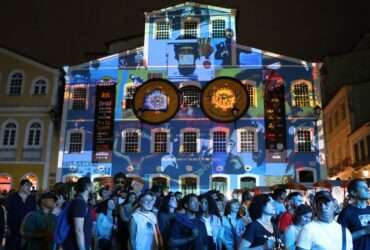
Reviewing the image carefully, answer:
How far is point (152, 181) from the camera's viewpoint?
27391mm

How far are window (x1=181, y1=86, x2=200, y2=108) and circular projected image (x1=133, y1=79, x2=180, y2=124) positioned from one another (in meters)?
0.50

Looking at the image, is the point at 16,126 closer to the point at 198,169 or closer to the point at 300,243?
the point at 198,169

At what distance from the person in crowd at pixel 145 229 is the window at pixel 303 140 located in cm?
2220

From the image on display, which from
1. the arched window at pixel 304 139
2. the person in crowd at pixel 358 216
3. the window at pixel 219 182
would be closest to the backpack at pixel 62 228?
the person in crowd at pixel 358 216

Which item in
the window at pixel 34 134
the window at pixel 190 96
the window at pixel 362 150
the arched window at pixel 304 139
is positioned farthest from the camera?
the window at pixel 34 134

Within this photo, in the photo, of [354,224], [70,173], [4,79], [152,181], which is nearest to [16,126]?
[4,79]

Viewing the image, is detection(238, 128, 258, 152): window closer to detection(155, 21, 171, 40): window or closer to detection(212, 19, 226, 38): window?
detection(212, 19, 226, 38): window

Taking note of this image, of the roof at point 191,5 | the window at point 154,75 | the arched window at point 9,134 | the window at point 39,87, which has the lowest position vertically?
the arched window at point 9,134

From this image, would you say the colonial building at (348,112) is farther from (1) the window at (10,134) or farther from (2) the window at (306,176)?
(1) the window at (10,134)

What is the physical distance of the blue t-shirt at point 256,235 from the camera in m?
4.94

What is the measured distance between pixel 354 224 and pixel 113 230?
5140mm

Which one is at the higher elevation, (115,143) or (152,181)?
(115,143)

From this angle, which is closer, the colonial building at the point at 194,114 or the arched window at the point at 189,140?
the colonial building at the point at 194,114

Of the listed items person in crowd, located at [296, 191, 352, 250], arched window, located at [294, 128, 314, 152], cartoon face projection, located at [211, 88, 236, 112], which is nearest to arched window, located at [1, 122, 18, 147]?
cartoon face projection, located at [211, 88, 236, 112]
